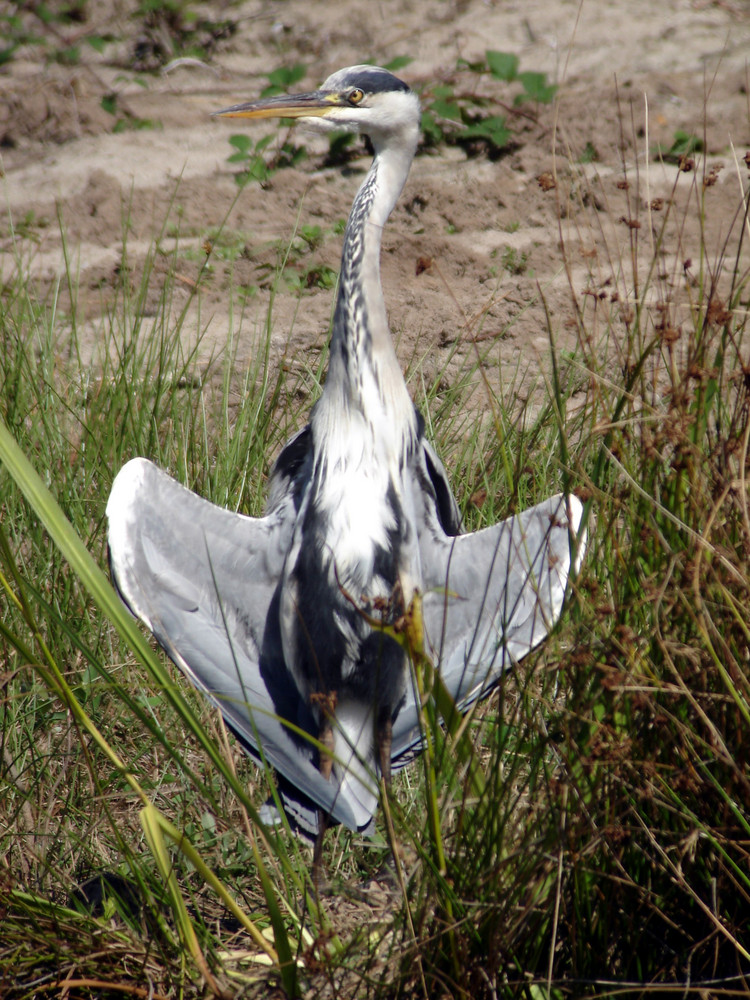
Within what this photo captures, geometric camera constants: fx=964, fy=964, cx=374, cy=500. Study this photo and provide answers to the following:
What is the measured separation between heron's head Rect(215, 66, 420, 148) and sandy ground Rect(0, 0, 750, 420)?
60 cm

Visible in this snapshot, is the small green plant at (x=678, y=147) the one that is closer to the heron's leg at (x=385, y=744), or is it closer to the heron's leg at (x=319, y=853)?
the heron's leg at (x=385, y=744)

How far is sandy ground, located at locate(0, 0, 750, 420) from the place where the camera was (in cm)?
422

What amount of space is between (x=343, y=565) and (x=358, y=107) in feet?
4.31

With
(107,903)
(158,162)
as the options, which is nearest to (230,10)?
(158,162)

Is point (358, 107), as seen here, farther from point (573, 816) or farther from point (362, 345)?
point (573, 816)

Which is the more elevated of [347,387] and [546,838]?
[347,387]

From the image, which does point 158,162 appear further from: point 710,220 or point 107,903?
point 107,903

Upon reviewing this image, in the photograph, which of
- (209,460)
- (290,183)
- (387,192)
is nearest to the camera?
(387,192)

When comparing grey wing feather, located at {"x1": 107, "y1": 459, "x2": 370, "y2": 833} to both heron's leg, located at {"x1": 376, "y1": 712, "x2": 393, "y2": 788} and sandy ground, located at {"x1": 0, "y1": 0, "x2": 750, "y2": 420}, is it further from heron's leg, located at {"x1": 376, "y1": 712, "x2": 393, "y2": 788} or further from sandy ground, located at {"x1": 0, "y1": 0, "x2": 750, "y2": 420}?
sandy ground, located at {"x1": 0, "y1": 0, "x2": 750, "y2": 420}

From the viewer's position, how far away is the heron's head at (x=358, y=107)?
2.70 metres

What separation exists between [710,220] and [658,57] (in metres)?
1.93

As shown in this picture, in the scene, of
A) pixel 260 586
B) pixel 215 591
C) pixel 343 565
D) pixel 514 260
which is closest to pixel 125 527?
pixel 215 591

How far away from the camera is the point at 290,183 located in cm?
530

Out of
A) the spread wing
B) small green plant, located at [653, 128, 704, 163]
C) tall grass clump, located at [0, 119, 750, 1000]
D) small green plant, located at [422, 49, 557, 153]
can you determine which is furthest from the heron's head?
small green plant, located at [422, 49, 557, 153]
